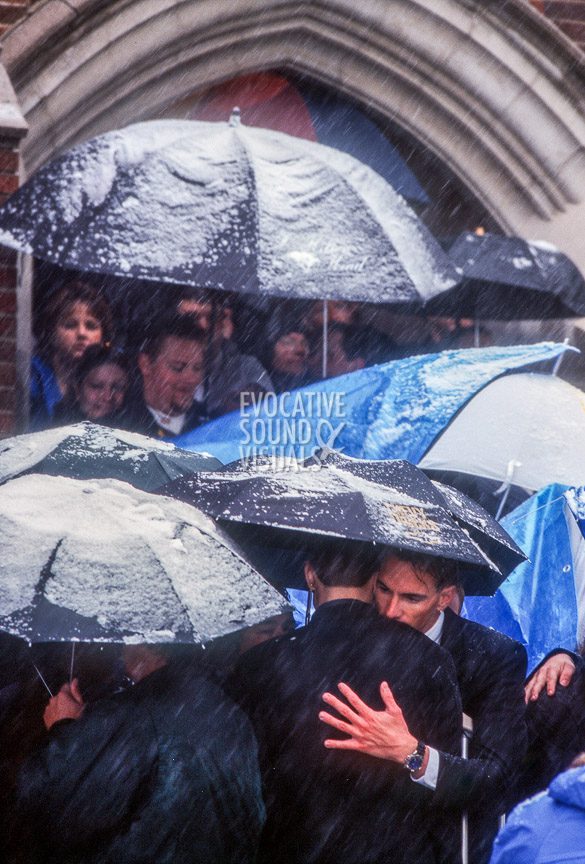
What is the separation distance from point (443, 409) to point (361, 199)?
994mm

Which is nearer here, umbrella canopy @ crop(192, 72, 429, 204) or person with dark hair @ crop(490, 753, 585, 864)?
person with dark hair @ crop(490, 753, 585, 864)

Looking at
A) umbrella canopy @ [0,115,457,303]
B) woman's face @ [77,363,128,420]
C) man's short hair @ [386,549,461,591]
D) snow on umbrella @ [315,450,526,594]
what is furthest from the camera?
woman's face @ [77,363,128,420]

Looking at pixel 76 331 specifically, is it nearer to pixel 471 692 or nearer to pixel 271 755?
pixel 471 692

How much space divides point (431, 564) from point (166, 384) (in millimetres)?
2366

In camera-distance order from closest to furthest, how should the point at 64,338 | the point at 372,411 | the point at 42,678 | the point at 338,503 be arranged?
1. the point at 42,678
2. the point at 338,503
3. the point at 372,411
4. the point at 64,338

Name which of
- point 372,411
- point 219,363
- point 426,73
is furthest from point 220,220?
point 426,73

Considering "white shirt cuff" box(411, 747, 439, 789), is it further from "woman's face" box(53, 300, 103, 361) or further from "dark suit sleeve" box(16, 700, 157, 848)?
"woman's face" box(53, 300, 103, 361)

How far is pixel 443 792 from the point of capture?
3354mm

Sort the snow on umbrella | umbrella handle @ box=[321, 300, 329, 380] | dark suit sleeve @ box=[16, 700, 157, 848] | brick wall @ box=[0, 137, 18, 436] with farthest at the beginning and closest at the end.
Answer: umbrella handle @ box=[321, 300, 329, 380], brick wall @ box=[0, 137, 18, 436], the snow on umbrella, dark suit sleeve @ box=[16, 700, 157, 848]

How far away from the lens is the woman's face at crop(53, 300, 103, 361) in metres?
5.97

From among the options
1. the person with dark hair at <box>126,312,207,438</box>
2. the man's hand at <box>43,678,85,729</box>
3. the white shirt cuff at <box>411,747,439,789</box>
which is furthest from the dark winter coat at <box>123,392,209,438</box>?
the white shirt cuff at <box>411,747,439,789</box>

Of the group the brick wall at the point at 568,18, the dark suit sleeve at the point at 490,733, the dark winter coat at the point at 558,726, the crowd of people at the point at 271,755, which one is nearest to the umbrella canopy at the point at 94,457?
the crowd of people at the point at 271,755

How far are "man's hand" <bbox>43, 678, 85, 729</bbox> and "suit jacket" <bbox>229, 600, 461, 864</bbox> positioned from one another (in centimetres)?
46

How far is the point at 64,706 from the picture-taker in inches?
133
